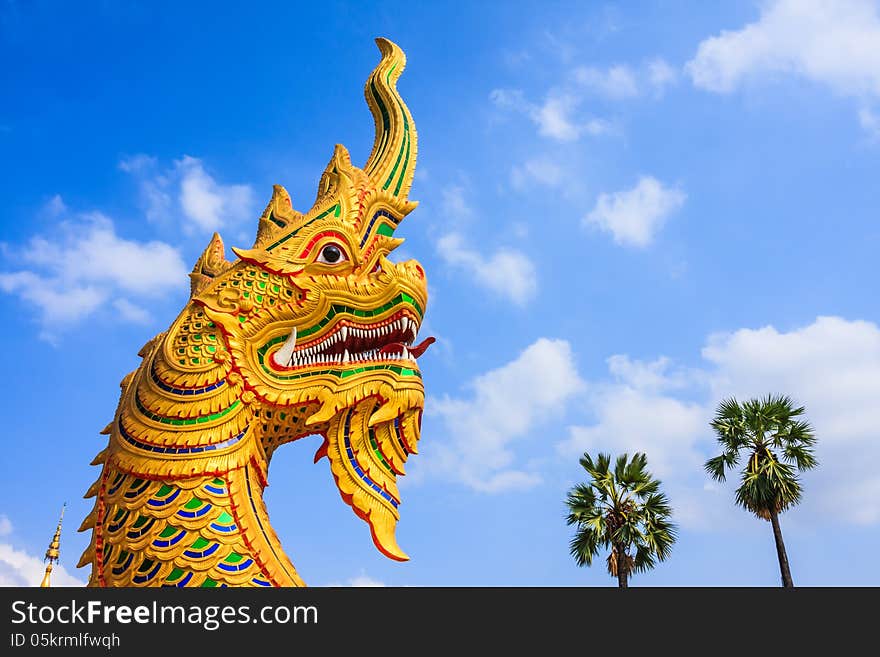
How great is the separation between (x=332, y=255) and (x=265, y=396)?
4.78ft

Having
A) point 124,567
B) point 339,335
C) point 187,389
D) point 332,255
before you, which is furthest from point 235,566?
point 332,255

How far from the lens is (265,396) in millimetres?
6633

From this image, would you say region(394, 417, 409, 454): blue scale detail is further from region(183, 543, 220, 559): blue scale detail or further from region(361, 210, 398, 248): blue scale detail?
region(183, 543, 220, 559): blue scale detail

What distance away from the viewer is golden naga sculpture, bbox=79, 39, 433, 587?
6.05m

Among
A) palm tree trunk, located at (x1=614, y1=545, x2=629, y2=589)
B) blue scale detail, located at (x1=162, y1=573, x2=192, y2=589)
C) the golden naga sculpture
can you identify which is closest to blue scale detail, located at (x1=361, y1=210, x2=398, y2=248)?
the golden naga sculpture

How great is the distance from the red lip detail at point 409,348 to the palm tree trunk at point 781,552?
31.8 feet

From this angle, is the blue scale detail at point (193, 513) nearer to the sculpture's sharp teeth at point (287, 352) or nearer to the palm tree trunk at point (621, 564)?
the sculpture's sharp teeth at point (287, 352)

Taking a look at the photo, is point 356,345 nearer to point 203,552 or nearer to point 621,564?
point 203,552

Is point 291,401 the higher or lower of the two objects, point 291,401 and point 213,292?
the lower
